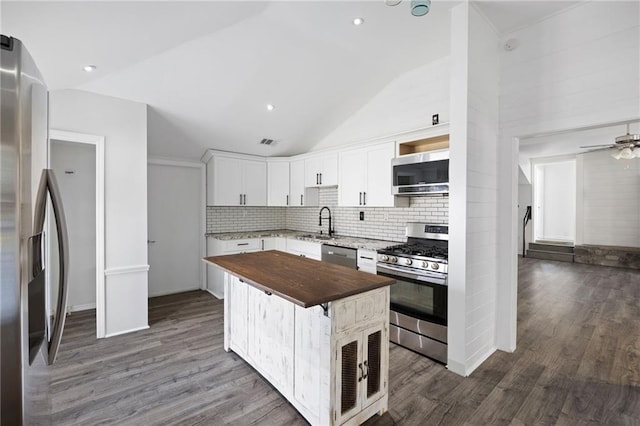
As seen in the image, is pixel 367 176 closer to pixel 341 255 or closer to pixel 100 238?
pixel 341 255

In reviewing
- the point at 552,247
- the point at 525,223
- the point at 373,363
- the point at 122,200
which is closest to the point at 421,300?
the point at 373,363

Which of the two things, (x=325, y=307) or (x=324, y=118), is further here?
(x=324, y=118)

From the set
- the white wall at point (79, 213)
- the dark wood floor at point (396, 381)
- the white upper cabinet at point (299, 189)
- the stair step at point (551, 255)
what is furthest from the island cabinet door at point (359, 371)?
the stair step at point (551, 255)

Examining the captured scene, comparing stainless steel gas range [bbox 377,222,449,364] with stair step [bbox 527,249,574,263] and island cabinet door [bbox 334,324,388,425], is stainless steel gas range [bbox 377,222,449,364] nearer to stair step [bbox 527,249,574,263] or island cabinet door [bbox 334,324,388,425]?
island cabinet door [bbox 334,324,388,425]

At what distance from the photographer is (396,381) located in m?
2.60

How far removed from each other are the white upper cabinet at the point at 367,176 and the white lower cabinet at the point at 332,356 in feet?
6.78

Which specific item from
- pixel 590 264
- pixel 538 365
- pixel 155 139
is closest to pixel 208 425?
pixel 538 365

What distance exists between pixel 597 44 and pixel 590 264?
733 centimetres

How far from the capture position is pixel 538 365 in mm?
2848

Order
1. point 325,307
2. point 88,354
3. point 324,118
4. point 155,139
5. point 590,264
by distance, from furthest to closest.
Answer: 1. point 590,264
2. point 324,118
3. point 155,139
4. point 88,354
5. point 325,307

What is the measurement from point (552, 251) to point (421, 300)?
7534 mm

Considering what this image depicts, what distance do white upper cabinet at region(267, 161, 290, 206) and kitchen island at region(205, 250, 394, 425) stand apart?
3.02 meters

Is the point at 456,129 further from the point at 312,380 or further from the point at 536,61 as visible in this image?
the point at 312,380

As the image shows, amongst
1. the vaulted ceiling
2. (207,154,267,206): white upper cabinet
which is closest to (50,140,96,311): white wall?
the vaulted ceiling
